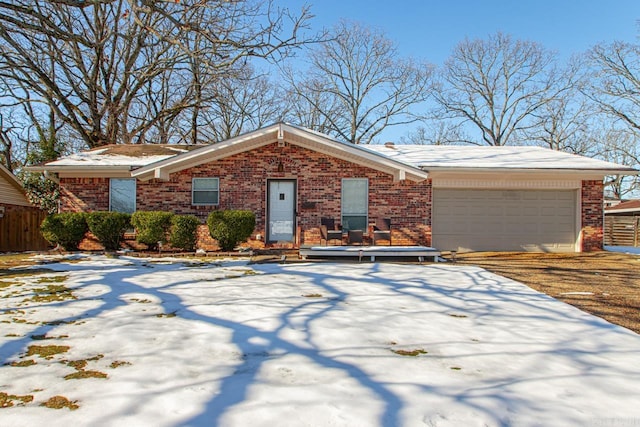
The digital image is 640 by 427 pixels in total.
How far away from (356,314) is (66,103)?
21888 mm

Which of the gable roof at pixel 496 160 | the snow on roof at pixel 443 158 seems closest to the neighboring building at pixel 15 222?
the snow on roof at pixel 443 158

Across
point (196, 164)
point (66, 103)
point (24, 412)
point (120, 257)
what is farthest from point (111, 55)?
point (24, 412)

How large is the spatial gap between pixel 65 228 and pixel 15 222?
6646mm

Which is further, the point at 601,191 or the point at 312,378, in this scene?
the point at 601,191

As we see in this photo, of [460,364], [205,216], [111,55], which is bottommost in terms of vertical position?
[460,364]

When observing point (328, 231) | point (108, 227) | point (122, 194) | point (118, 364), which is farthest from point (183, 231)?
point (118, 364)

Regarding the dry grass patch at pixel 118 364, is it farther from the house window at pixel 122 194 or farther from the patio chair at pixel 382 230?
the house window at pixel 122 194

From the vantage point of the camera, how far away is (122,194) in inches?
509

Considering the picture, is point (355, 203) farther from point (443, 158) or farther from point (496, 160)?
point (496, 160)

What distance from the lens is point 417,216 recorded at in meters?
12.7

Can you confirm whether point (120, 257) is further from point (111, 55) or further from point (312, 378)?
point (111, 55)

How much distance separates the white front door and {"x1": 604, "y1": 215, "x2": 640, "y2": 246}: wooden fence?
16.8 meters

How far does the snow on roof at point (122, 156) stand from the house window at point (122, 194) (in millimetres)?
553

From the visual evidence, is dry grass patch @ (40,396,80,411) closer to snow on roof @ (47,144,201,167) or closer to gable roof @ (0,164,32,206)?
snow on roof @ (47,144,201,167)
